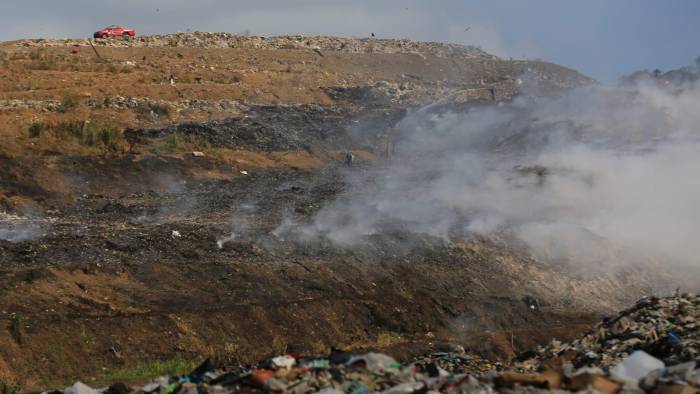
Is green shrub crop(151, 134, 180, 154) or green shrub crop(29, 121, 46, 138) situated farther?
green shrub crop(151, 134, 180, 154)

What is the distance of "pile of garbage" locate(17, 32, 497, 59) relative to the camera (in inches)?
1661

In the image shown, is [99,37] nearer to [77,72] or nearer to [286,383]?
[77,72]

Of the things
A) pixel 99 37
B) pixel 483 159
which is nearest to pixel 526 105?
pixel 483 159

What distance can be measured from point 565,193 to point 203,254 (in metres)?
8.83

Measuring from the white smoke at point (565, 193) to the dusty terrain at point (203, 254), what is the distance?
72 cm

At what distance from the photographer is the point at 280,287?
17.0 meters

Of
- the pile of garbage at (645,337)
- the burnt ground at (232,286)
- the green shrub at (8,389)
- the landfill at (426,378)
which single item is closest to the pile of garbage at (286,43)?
the burnt ground at (232,286)

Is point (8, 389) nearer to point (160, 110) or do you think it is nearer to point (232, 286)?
point (232, 286)

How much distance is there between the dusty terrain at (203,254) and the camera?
14.9 meters

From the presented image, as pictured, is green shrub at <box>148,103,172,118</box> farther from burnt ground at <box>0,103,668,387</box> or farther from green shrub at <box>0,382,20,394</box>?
green shrub at <box>0,382,20,394</box>

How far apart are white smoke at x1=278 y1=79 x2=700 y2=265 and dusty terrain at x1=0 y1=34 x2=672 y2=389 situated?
2.35 feet

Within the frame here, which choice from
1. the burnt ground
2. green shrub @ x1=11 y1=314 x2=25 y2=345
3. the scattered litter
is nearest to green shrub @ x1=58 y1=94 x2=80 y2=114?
the burnt ground

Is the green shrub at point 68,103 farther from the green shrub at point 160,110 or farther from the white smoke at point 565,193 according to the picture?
the white smoke at point 565,193

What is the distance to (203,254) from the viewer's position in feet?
59.2
